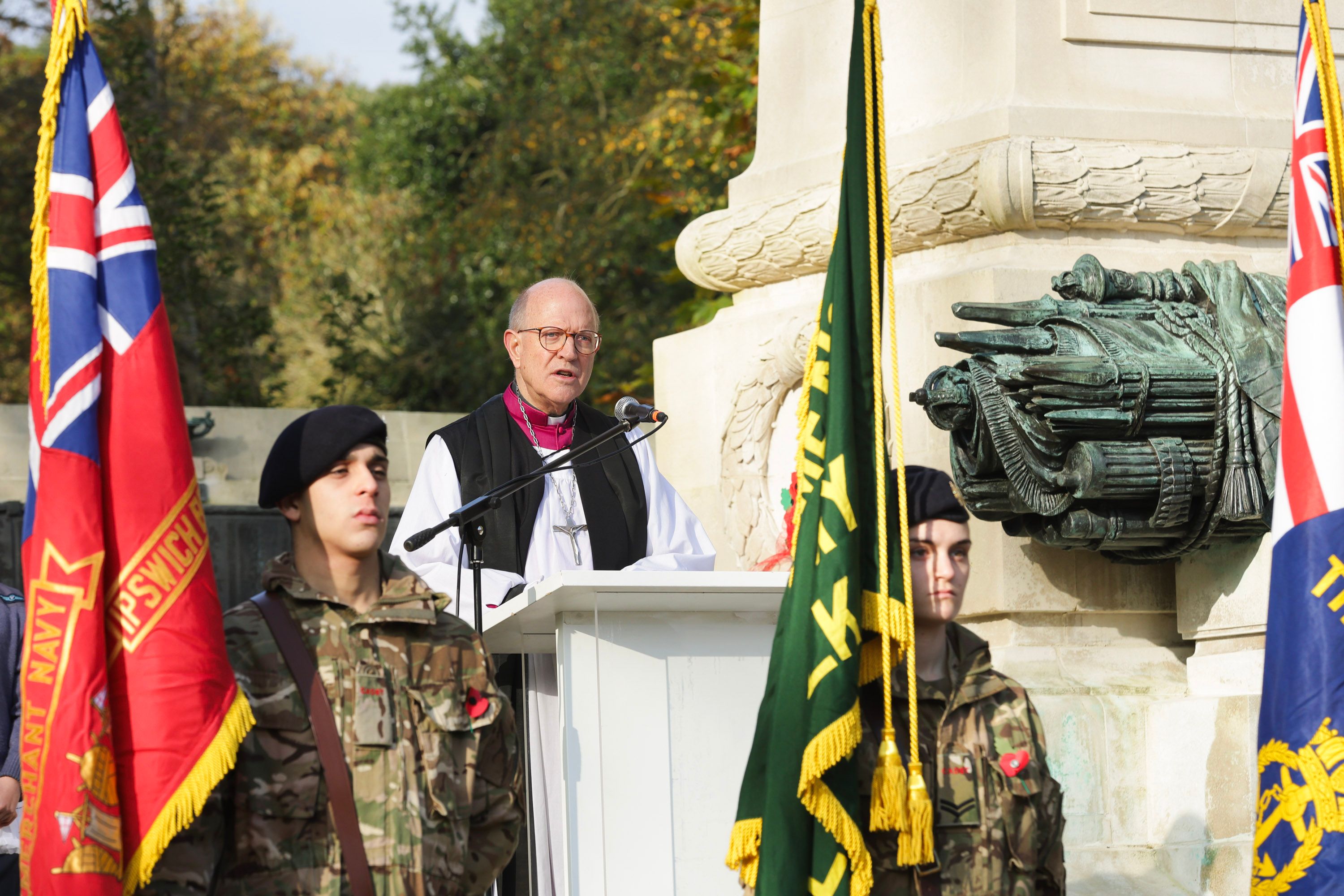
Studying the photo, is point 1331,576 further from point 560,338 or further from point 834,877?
point 560,338

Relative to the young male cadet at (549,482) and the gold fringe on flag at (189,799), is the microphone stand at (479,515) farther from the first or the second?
the gold fringe on flag at (189,799)

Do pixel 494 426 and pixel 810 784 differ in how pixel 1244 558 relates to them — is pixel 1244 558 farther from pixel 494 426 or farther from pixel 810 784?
pixel 810 784

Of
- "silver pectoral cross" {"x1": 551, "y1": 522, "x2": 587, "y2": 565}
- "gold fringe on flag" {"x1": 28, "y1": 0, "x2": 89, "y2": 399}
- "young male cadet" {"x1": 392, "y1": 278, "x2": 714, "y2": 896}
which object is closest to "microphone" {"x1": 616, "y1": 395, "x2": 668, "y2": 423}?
"young male cadet" {"x1": 392, "y1": 278, "x2": 714, "y2": 896}

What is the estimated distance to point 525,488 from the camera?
6031mm

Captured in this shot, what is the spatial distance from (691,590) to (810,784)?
1.11 metres

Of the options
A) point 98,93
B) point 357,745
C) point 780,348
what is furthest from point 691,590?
point 780,348

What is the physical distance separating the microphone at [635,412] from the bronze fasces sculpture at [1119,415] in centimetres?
132

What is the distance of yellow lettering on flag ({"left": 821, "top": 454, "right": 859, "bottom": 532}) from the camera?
394 centimetres

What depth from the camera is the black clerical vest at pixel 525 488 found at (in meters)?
5.90

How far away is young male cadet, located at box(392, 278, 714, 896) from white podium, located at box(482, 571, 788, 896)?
2.28 ft

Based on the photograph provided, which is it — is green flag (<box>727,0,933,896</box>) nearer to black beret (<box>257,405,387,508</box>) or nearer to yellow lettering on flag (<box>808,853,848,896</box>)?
yellow lettering on flag (<box>808,853,848,896</box>)

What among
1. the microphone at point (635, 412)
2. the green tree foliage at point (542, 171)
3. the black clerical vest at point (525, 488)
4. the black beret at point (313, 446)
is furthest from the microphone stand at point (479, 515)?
the green tree foliage at point (542, 171)

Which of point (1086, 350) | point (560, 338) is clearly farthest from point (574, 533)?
point (1086, 350)

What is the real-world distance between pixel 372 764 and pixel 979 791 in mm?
1256
